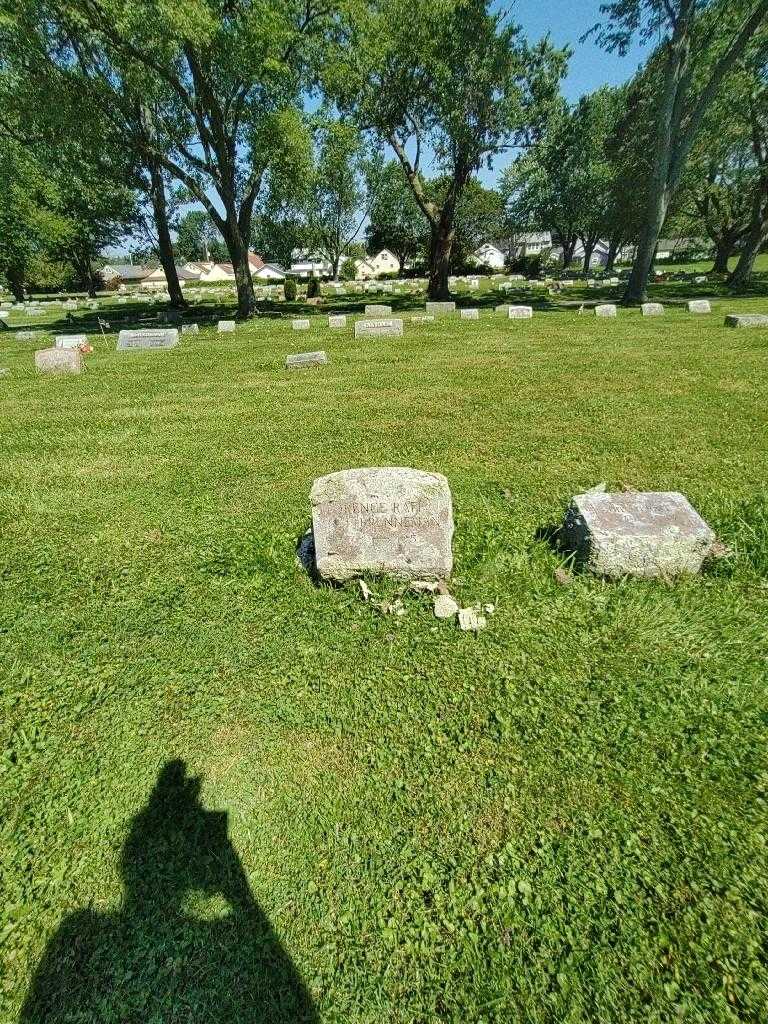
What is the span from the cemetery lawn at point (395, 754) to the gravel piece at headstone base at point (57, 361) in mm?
7503

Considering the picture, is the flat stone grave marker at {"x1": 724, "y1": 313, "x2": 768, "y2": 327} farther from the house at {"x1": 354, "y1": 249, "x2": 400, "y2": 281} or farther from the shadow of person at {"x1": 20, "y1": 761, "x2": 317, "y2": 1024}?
the house at {"x1": 354, "y1": 249, "x2": 400, "y2": 281}

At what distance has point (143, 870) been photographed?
78.9 inches

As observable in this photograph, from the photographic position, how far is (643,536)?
11.0ft

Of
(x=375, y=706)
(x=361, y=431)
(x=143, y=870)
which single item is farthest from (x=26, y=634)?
(x=361, y=431)

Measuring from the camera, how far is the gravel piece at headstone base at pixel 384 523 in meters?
3.35

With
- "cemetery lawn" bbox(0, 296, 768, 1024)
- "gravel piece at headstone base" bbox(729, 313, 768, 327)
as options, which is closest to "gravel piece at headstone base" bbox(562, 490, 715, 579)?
"cemetery lawn" bbox(0, 296, 768, 1024)

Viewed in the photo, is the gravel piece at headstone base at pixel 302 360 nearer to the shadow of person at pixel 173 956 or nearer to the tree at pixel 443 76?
the shadow of person at pixel 173 956

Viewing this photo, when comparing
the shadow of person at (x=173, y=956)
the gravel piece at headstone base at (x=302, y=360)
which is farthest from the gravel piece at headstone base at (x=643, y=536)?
the gravel piece at headstone base at (x=302, y=360)

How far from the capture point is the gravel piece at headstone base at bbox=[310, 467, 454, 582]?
3.35 m

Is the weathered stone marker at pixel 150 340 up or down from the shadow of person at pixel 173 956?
up

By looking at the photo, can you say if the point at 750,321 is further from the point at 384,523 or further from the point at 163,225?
the point at 163,225

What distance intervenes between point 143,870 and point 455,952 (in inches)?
53.2

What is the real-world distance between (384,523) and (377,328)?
1266cm

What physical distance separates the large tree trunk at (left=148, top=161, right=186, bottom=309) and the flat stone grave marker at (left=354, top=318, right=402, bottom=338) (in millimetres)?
15641
